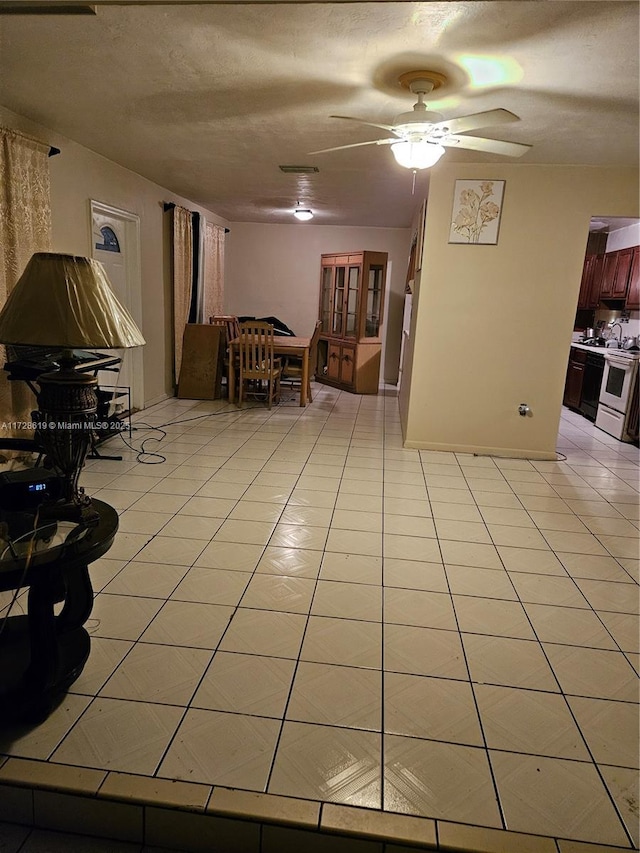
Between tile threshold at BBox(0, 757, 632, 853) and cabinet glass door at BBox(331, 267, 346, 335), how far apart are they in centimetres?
636

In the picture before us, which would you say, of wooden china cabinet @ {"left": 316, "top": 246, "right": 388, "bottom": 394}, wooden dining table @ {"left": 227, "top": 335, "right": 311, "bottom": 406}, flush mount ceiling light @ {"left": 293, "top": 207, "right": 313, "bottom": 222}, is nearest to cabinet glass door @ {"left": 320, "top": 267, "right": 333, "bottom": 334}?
wooden china cabinet @ {"left": 316, "top": 246, "right": 388, "bottom": 394}

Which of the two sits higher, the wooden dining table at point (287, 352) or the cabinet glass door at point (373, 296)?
the cabinet glass door at point (373, 296)

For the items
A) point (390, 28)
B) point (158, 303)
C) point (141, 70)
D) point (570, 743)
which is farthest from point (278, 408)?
point (570, 743)

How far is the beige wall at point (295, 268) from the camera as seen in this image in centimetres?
771

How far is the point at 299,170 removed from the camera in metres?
4.41

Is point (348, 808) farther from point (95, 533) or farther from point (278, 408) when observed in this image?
point (278, 408)

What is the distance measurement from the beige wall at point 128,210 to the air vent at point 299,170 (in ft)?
4.71

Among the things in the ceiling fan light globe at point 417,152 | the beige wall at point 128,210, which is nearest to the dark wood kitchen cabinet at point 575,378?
the ceiling fan light globe at point 417,152

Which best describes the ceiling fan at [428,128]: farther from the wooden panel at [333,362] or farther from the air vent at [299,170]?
the wooden panel at [333,362]

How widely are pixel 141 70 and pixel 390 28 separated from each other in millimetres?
1232

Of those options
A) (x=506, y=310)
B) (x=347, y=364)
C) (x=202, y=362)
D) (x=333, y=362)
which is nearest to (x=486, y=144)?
(x=506, y=310)

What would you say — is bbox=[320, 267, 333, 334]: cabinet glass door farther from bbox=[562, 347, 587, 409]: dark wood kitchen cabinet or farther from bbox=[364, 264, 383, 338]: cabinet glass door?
bbox=[562, 347, 587, 409]: dark wood kitchen cabinet

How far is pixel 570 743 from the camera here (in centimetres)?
153

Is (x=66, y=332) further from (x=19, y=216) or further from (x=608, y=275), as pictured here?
(x=608, y=275)
